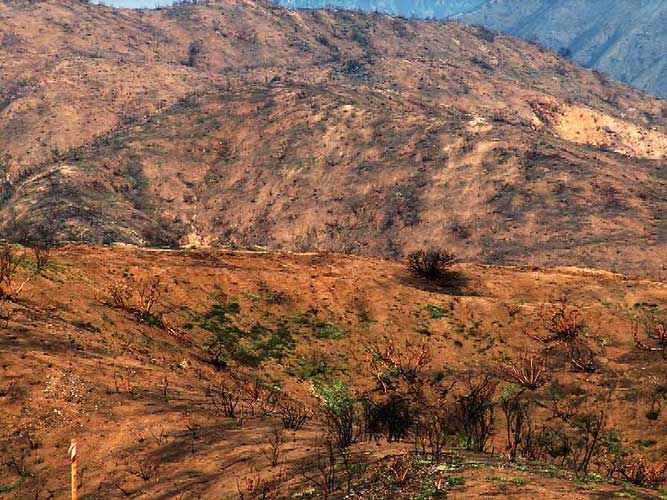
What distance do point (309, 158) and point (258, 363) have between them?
50000mm

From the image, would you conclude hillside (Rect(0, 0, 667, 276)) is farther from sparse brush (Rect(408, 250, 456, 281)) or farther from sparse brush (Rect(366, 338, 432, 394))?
sparse brush (Rect(366, 338, 432, 394))

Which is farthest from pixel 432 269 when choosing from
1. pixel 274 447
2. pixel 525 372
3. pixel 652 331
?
pixel 274 447

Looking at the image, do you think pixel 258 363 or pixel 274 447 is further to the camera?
pixel 258 363

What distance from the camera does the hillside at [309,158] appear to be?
160ft

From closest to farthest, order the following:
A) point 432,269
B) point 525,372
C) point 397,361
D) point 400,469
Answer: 1. point 400,469
2. point 525,372
3. point 397,361
4. point 432,269

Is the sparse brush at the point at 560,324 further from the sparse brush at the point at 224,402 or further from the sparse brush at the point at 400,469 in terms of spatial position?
the sparse brush at the point at 400,469

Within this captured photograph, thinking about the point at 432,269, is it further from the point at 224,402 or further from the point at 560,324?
the point at 224,402

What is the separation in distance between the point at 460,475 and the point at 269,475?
318 centimetres

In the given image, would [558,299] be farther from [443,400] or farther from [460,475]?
[460,475]

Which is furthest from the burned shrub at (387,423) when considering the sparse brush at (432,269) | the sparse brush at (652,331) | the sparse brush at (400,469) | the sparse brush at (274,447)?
the sparse brush at (432,269)

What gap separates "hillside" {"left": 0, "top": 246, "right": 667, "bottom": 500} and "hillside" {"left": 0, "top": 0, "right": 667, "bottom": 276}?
23008 millimetres

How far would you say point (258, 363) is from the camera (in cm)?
1727

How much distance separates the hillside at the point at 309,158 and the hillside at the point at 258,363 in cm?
2301

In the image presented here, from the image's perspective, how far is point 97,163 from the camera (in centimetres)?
6028
